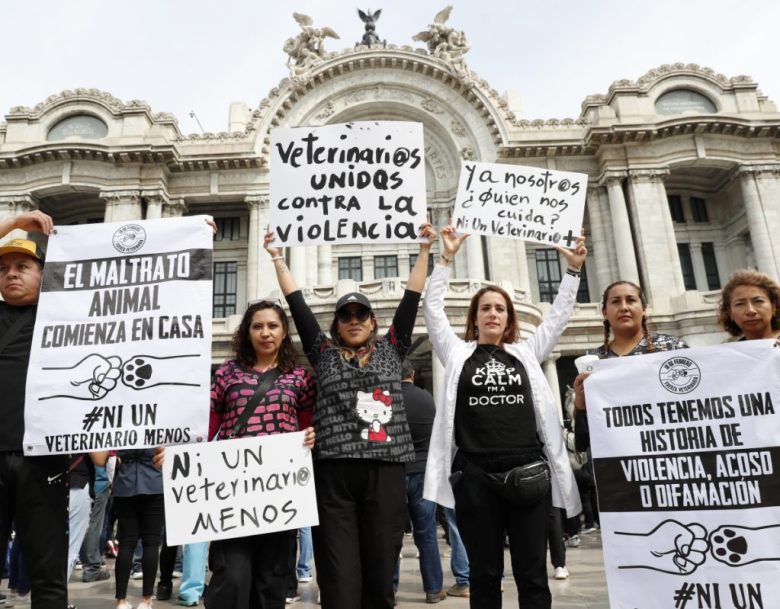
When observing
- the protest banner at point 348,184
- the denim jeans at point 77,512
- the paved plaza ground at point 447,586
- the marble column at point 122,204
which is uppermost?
the marble column at point 122,204

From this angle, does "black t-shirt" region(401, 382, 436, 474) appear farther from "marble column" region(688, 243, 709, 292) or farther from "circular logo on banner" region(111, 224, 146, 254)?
"marble column" region(688, 243, 709, 292)

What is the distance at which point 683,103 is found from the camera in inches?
1160

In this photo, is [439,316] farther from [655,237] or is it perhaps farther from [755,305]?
[655,237]

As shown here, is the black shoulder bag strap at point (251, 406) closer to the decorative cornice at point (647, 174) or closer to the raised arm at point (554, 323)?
the raised arm at point (554, 323)

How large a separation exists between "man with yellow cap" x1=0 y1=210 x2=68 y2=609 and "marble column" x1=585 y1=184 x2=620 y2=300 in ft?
89.9

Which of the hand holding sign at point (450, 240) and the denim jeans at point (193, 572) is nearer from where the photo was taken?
the hand holding sign at point (450, 240)

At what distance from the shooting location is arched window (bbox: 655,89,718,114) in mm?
29297

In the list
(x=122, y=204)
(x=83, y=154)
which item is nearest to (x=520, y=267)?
(x=122, y=204)

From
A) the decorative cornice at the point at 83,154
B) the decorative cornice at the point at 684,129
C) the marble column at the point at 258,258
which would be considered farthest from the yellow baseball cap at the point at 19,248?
the decorative cornice at the point at 684,129

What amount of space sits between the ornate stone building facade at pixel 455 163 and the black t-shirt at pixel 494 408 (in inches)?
866

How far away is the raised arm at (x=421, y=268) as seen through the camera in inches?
173

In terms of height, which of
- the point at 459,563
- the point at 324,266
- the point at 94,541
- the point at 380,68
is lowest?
the point at 459,563

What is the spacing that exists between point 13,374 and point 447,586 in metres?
5.48

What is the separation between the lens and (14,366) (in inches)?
154
